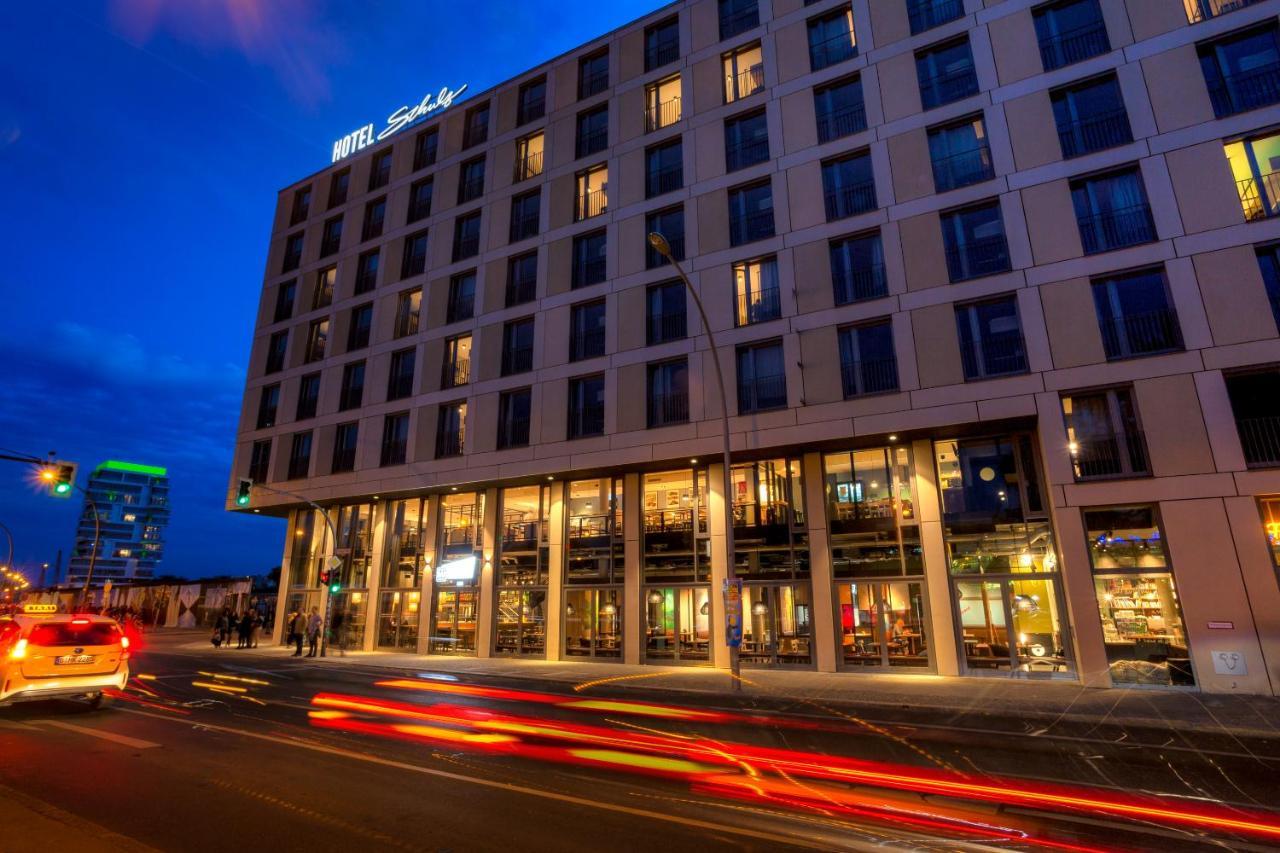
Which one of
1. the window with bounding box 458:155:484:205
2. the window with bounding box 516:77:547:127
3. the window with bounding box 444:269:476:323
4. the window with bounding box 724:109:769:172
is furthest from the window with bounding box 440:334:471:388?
the window with bounding box 724:109:769:172

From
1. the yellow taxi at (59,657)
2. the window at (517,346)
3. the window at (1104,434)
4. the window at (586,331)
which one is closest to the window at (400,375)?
the window at (517,346)

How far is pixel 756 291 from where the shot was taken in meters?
21.9

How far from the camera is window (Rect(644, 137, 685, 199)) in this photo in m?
24.6

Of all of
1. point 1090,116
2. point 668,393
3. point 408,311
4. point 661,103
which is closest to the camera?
point 1090,116

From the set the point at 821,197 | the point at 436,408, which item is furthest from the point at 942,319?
the point at 436,408

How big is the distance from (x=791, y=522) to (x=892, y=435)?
421 centimetres

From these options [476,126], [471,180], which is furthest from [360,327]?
[476,126]

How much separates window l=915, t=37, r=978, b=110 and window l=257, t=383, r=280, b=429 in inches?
1316

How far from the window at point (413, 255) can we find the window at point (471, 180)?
9.40 feet

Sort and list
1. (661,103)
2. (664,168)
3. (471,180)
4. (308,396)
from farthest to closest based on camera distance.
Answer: (308,396) → (471,180) → (661,103) → (664,168)

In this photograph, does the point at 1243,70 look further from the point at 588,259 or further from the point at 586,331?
the point at 586,331

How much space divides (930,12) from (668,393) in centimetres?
1584

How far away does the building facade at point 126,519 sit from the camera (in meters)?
168

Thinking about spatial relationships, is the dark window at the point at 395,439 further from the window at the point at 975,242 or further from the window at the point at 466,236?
the window at the point at 975,242
